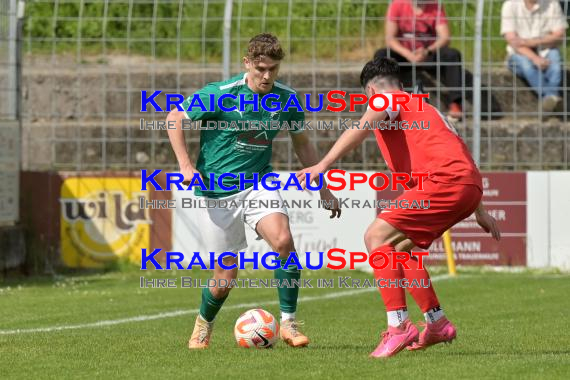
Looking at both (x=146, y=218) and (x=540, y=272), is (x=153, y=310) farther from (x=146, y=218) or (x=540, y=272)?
(x=540, y=272)

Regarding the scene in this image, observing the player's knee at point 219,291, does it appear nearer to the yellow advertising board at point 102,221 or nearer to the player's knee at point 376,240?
the player's knee at point 376,240

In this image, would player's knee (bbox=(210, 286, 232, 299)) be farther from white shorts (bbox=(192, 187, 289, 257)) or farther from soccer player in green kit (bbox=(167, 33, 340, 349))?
white shorts (bbox=(192, 187, 289, 257))

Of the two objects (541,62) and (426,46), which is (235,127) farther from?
(541,62)

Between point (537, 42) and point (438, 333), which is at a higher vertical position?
point (537, 42)

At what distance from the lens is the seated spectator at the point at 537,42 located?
16062 millimetres

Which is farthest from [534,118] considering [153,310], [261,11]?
[153,310]

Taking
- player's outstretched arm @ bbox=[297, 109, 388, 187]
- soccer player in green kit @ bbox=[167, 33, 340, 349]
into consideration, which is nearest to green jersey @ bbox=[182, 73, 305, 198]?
soccer player in green kit @ bbox=[167, 33, 340, 349]

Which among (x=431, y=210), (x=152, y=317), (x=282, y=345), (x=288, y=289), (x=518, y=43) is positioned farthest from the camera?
(x=518, y=43)

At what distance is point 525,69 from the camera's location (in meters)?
16.2

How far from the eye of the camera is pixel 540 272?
Answer: 15.5 m

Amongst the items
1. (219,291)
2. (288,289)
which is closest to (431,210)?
(288,289)

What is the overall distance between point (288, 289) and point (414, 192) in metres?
1.29

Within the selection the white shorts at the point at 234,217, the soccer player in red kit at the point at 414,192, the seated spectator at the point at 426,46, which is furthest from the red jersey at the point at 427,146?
the seated spectator at the point at 426,46

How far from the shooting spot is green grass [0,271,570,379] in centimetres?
749
